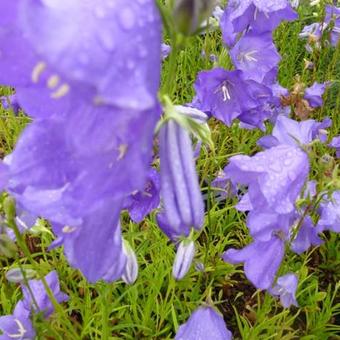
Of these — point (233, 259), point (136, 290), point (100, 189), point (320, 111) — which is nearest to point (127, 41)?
point (100, 189)

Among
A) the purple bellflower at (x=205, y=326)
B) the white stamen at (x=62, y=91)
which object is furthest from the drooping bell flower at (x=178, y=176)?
the purple bellflower at (x=205, y=326)

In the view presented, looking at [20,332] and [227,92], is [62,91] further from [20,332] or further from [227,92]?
[227,92]

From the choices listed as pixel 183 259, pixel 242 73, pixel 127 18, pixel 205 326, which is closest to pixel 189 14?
pixel 127 18

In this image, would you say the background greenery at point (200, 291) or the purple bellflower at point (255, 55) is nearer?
the background greenery at point (200, 291)

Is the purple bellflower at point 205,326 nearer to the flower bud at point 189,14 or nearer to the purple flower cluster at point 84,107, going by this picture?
the purple flower cluster at point 84,107

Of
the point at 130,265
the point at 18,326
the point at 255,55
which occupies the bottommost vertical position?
the point at 18,326

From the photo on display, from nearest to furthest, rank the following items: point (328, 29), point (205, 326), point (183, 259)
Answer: point (183, 259), point (205, 326), point (328, 29)

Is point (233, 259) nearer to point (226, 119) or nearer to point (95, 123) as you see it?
point (226, 119)
